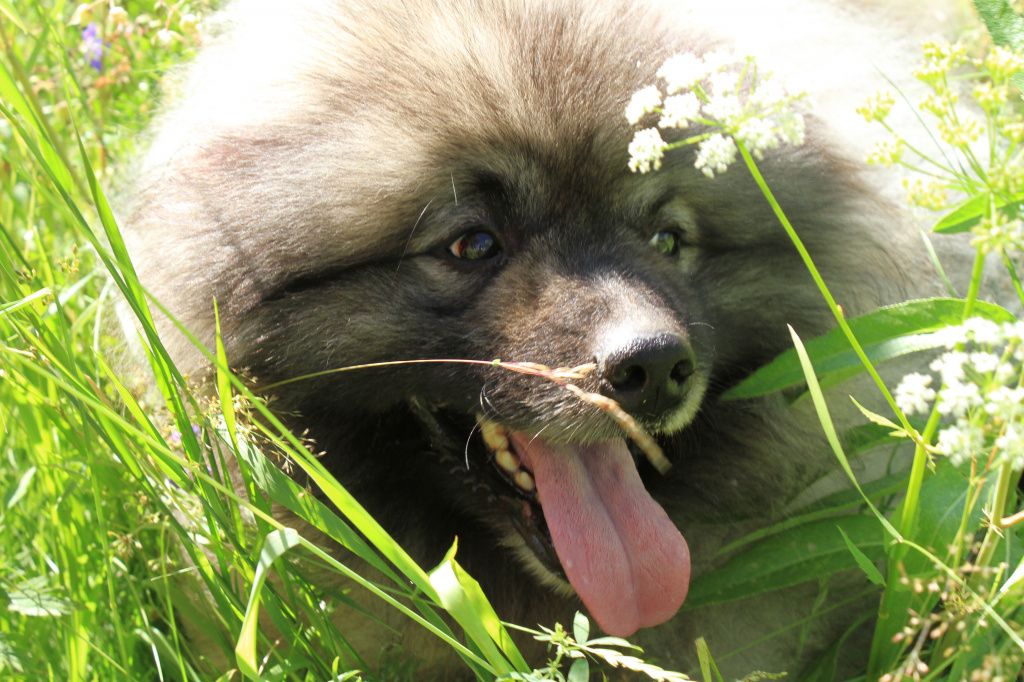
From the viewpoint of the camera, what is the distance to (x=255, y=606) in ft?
5.60

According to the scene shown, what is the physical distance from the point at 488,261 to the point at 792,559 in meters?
0.81

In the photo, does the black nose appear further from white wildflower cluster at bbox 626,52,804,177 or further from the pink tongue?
white wildflower cluster at bbox 626,52,804,177

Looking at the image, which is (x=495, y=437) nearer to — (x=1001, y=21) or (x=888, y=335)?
(x=888, y=335)

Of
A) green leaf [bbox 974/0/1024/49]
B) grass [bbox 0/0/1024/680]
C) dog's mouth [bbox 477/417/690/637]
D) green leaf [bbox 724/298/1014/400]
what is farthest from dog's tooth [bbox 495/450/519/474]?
green leaf [bbox 974/0/1024/49]

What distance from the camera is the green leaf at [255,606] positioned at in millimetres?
1681

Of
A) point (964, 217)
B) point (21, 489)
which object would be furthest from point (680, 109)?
point (21, 489)

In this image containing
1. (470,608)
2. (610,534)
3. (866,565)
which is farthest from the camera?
(610,534)

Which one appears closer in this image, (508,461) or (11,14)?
(11,14)

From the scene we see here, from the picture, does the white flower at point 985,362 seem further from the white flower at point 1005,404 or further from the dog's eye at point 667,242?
the dog's eye at point 667,242

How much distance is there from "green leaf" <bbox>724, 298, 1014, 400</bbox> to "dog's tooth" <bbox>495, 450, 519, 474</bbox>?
0.56 m

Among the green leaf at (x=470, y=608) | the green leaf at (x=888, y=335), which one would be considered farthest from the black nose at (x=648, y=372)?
the green leaf at (x=470, y=608)

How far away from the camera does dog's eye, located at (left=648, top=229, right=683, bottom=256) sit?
2436 millimetres

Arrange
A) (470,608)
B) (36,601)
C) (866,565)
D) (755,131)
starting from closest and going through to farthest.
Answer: (755,131)
(470,608)
(866,565)
(36,601)

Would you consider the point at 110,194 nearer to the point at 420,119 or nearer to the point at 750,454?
the point at 420,119
